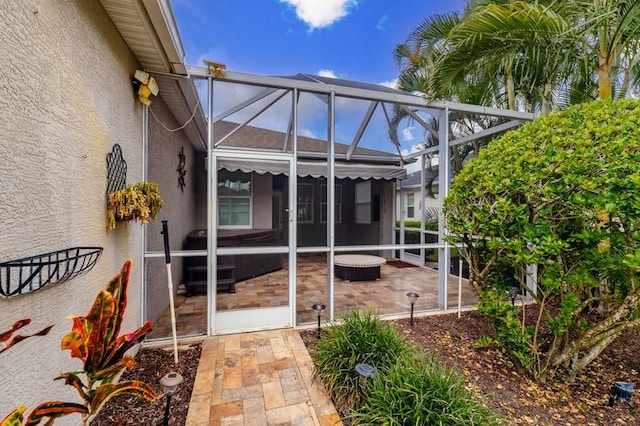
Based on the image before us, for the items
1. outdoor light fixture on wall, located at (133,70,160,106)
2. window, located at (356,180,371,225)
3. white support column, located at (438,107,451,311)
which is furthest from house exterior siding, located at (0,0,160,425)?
window, located at (356,180,371,225)

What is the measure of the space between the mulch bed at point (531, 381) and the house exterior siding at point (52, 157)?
2.95 meters

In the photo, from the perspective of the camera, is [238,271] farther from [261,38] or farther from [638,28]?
[261,38]

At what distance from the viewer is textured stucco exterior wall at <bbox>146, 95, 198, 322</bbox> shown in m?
4.67

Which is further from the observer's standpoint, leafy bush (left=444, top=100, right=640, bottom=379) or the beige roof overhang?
the beige roof overhang

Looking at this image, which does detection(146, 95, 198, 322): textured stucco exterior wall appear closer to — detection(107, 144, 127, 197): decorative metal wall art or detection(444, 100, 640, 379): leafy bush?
detection(107, 144, 127, 197): decorative metal wall art

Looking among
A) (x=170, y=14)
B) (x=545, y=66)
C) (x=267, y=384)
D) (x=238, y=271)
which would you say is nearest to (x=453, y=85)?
(x=545, y=66)

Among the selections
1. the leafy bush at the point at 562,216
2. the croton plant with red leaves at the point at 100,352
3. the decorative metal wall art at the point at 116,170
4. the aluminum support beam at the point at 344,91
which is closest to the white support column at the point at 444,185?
the aluminum support beam at the point at 344,91

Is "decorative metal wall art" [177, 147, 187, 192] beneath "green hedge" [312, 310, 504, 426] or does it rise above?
above

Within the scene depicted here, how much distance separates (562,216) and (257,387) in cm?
392

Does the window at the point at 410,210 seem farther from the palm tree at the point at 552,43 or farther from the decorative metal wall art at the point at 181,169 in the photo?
the decorative metal wall art at the point at 181,169

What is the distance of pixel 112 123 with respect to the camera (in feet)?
10.2

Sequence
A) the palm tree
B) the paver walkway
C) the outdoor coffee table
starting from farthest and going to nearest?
the outdoor coffee table
the palm tree
the paver walkway

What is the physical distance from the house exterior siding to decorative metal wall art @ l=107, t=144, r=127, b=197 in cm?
9

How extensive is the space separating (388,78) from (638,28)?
10.7 m
